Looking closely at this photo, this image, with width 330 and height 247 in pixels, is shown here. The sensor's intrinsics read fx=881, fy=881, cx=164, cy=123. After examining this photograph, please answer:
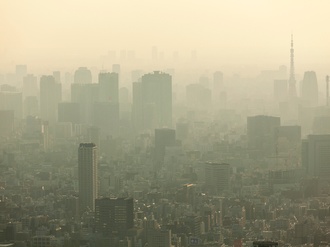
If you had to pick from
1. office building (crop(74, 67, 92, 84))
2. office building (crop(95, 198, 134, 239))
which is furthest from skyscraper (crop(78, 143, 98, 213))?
office building (crop(74, 67, 92, 84))

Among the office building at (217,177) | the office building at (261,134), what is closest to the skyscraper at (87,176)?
the office building at (217,177)

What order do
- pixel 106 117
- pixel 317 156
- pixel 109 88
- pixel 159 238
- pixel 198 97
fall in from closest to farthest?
pixel 159 238 → pixel 317 156 → pixel 198 97 → pixel 109 88 → pixel 106 117

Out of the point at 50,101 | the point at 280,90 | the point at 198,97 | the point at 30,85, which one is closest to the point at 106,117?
the point at 50,101

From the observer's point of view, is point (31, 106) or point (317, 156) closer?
point (317, 156)

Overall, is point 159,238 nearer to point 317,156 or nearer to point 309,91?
point 317,156

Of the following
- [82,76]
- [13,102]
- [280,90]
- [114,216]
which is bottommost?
[114,216]

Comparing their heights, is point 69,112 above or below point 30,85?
below
